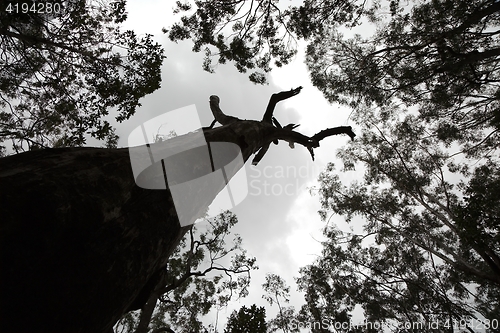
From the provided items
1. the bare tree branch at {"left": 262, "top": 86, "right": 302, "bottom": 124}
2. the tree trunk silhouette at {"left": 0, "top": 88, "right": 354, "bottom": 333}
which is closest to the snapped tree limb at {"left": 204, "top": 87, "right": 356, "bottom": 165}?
the bare tree branch at {"left": 262, "top": 86, "right": 302, "bottom": 124}

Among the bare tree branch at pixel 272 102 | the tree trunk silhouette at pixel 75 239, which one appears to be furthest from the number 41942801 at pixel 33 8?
the bare tree branch at pixel 272 102

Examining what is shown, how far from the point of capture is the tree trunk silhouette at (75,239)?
1.00 metres

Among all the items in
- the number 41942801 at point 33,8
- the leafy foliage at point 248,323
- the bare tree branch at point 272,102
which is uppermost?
the bare tree branch at point 272,102

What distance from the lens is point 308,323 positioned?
11.9 meters

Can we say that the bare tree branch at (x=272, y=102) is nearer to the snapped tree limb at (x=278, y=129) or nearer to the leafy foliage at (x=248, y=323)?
the snapped tree limb at (x=278, y=129)

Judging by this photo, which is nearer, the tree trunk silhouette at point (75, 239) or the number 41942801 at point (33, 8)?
the tree trunk silhouette at point (75, 239)

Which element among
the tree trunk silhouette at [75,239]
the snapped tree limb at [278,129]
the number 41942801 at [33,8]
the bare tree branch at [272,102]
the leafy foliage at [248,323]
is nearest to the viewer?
the tree trunk silhouette at [75,239]

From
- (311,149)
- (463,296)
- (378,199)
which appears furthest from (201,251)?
(463,296)

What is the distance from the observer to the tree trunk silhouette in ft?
3.28

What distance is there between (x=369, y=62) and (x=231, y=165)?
6.55m

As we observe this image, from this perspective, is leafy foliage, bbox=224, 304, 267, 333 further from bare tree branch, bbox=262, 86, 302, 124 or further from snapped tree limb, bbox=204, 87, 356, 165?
bare tree branch, bbox=262, 86, 302, 124

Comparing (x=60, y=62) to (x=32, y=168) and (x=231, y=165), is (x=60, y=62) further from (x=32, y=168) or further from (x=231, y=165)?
(x=32, y=168)

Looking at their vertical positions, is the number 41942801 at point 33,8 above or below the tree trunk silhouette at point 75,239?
above

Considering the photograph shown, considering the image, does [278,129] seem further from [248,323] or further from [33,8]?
[33,8]
